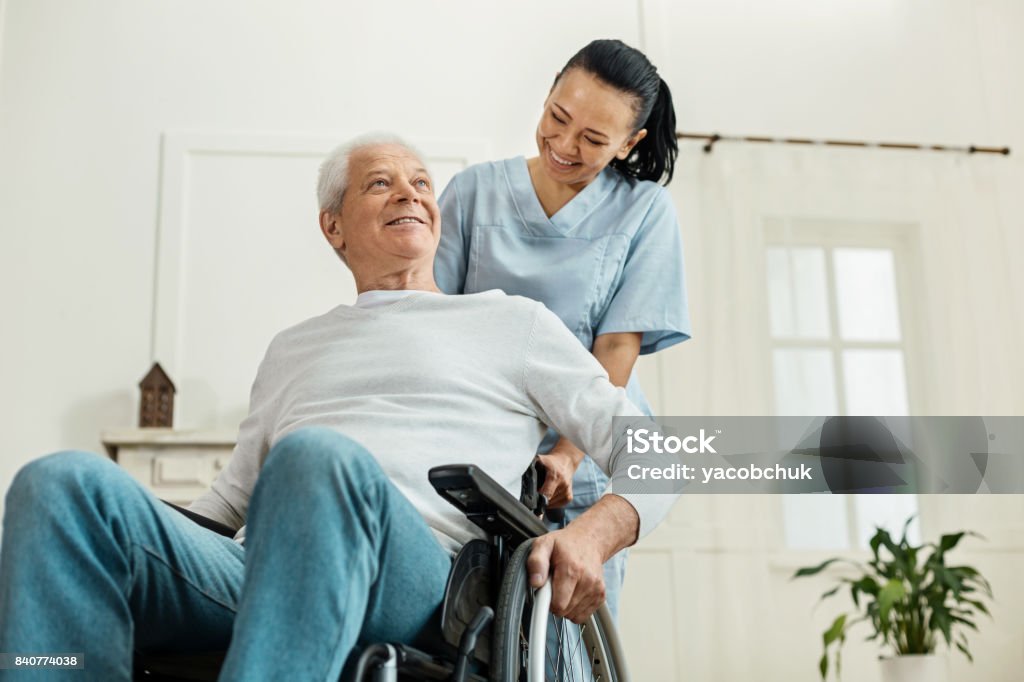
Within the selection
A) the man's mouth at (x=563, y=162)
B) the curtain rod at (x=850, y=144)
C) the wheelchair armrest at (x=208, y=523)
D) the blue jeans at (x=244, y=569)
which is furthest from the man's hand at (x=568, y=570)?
the curtain rod at (x=850, y=144)

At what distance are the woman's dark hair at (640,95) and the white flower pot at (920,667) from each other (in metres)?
1.83

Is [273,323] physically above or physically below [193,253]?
below

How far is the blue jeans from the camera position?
1031 mm

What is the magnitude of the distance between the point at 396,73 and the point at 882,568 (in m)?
2.20

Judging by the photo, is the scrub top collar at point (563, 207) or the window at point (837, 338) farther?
the window at point (837, 338)

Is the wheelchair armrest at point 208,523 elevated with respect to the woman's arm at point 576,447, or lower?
lower

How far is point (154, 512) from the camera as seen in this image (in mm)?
1194

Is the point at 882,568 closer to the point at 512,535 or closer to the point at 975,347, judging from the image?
the point at 975,347

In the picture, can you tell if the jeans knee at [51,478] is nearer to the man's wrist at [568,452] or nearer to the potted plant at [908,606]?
the man's wrist at [568,452]

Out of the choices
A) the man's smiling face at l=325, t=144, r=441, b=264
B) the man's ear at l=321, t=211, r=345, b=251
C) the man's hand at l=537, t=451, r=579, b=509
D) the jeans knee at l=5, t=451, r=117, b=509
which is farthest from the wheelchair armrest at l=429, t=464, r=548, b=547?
the man's ear at l=321, t=211, r=345, b=251

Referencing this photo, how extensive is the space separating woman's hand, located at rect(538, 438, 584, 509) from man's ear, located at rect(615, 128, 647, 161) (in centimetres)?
58

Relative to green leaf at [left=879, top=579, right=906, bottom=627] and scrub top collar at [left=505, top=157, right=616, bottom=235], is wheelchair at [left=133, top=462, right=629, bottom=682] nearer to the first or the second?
scrub top collar at [left=505, top=157, right=616, bottom=235]

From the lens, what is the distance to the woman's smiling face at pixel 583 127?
197cm

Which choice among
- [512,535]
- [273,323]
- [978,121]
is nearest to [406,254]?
[512,535]
